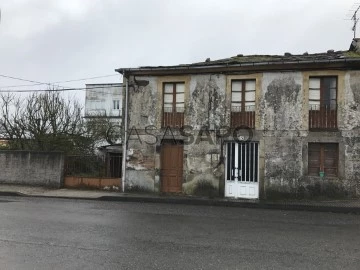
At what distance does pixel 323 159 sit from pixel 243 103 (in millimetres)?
4309

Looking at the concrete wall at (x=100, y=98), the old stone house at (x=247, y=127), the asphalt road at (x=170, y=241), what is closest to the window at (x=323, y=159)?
the old stone house at (x=247, y=127)

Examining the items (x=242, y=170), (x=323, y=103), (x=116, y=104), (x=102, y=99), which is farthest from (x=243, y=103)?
(x=102, y=99)

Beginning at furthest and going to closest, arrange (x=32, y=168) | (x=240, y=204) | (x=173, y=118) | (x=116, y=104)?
(x=116, y=104) < (x=32, y=168) < (x=173, y=118) < (x=240, y=204)

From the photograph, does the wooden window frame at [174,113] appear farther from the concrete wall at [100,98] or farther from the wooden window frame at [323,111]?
the concrete wall at [100,98]

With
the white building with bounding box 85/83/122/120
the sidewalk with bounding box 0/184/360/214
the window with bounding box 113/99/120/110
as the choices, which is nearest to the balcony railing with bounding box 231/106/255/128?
the sidewalk with bounding box 0/184/360/214

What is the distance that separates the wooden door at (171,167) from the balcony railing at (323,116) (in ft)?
20.0

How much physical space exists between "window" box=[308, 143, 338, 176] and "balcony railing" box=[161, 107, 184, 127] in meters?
6.03

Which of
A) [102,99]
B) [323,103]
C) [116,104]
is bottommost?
[323,103]

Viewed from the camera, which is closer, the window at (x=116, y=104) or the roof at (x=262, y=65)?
the roof at (x=262, y=65)

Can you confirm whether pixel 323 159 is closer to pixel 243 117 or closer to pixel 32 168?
pixel 243 117

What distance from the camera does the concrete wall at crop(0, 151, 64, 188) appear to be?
2081cm

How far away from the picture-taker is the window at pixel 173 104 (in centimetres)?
1928

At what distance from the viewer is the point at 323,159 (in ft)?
57.7

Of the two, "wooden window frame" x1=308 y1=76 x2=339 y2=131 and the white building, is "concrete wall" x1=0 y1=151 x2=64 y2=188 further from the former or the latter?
the white building
